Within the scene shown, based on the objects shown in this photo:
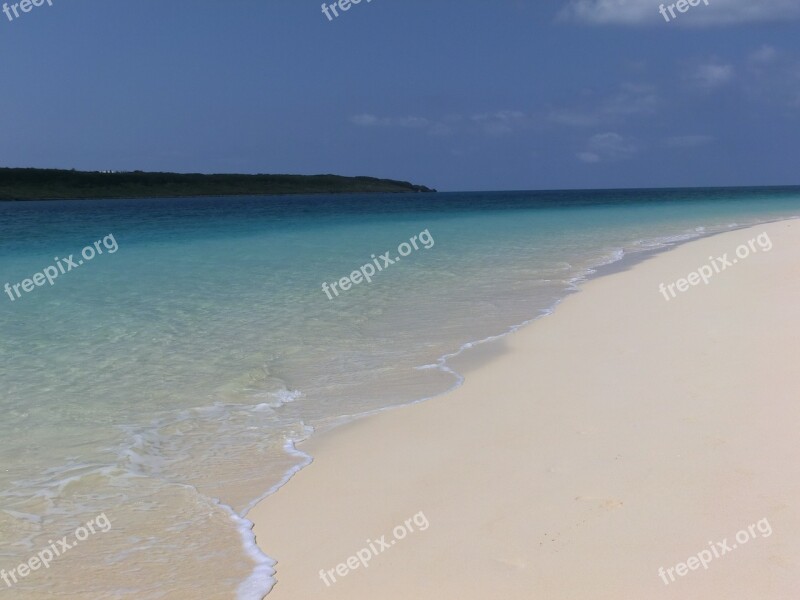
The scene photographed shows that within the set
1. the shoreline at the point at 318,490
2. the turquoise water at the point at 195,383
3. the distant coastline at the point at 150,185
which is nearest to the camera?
the shoreline at the point at 318,490

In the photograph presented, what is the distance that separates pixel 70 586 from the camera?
325cm

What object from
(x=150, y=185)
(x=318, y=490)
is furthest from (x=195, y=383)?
(x=150, y=185)

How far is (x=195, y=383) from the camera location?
21.4ft

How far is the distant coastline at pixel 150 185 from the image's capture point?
284ft

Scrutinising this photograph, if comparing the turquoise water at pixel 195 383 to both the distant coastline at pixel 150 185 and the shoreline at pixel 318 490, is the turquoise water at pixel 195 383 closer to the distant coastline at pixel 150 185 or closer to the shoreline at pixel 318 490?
the shoreline at pixel 318 490

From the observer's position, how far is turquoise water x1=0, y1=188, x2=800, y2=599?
359 cm

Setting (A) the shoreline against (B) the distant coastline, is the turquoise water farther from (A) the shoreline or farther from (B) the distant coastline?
(B) the distant coastline

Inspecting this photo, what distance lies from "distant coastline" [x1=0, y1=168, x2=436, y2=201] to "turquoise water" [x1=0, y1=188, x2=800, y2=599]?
260ft

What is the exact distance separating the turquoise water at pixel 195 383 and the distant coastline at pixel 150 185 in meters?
79.2

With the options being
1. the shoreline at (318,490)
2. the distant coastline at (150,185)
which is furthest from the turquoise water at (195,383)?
the distant coastline at (150,185)

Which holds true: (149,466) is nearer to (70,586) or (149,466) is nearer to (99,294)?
(70,586)

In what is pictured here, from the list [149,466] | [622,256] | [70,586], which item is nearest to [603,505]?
[70,586]

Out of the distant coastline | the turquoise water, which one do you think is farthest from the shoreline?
the distant coastline

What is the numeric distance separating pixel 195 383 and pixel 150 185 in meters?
99.5
